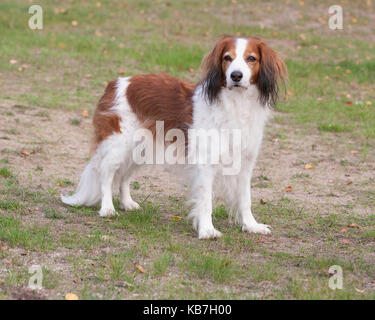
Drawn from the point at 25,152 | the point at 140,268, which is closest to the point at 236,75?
the point at 140,268

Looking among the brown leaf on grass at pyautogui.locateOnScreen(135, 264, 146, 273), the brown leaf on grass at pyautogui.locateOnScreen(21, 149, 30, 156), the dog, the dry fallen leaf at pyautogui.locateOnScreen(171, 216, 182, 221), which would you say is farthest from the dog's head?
the brown leaf on grass at pyautogui.locateOnScreen(21, 149, 30, 156)

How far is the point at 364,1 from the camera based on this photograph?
18297 mm

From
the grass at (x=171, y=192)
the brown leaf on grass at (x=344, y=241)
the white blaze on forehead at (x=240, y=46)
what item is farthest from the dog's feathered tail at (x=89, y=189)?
the brown leaf on grass at (x=344, y=241)

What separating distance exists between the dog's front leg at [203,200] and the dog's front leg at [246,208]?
339mm

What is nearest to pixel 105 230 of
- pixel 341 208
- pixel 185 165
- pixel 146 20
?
pixel 185 165

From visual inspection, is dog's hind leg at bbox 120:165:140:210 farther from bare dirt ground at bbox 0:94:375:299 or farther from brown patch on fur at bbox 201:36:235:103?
brown patch on fur at bbox 201:36:235:103

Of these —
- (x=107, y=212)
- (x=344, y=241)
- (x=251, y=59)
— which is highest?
(x=251, y=59)

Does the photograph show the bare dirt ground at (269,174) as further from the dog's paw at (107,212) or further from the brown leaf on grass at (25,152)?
the dog's paw at (107,212)

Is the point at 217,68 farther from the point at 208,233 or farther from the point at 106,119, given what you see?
the point at 208,233

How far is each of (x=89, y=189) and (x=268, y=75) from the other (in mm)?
2083

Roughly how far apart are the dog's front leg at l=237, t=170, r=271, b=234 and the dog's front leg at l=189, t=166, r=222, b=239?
0.34m

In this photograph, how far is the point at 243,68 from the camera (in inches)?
214
